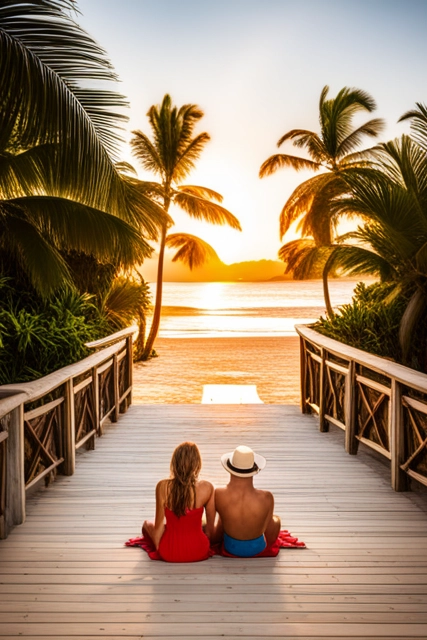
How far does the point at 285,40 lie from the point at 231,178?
1940cm

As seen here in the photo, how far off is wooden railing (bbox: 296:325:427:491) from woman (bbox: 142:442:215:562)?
1.73 m

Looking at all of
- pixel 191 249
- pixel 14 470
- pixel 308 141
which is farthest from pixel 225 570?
pixel 191 249

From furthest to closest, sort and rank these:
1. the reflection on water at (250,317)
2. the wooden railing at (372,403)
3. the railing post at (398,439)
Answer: the reflection on water at (250,317), the railing post at (398,439), the wooden railing at (372,403)

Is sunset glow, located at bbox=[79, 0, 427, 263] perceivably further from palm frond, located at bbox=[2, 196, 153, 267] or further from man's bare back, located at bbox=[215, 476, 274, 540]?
man's bare back, located at bbox=[215, 476, 274, 540]

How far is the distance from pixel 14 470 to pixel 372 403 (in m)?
3.36

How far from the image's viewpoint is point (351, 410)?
5.74 metres

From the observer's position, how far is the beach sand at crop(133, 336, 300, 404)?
468 inches

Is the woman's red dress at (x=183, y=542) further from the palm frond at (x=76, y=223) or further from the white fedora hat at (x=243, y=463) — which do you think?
the palm frond at (x=76, y=223)

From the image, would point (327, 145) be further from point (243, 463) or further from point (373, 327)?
point (243, 463)

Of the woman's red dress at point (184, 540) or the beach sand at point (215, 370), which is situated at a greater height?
the woman's red dress at point (184, 540)

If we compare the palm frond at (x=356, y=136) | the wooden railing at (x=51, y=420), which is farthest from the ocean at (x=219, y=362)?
the palm frond at (x=356, y=136)

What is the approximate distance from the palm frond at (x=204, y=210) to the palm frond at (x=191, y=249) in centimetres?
229

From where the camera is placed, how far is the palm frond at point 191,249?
21.1 m

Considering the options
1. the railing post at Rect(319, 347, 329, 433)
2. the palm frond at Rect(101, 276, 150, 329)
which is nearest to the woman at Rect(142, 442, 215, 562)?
the railing post at Rect(319, 347, 329, 433)
